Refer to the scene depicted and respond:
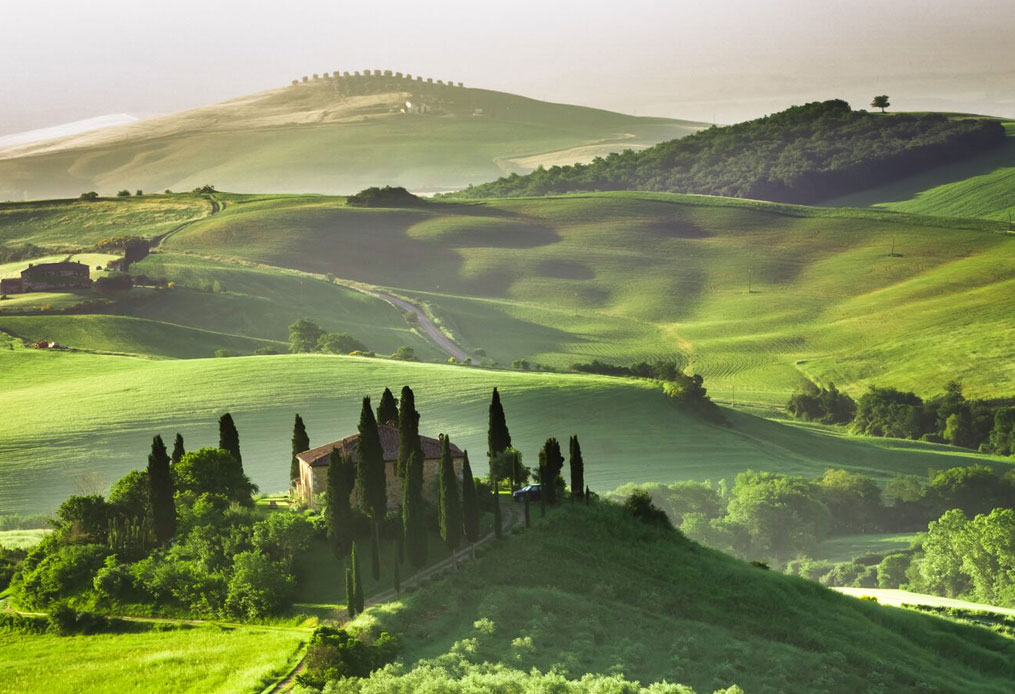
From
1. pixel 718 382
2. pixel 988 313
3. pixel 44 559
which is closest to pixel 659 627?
pixel 44 559

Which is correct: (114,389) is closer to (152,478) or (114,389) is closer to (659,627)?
(152,478)

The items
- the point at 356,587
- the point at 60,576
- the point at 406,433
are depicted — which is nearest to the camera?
the point at 356,587

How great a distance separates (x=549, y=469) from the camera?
66688 mm

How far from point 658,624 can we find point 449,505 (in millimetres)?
11357

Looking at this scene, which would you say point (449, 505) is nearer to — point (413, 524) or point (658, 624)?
point (413, 524)

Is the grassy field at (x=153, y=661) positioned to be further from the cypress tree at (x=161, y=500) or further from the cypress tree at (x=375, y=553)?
the cypress tree at (x=161, y=500)

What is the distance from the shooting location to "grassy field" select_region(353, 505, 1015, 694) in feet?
172

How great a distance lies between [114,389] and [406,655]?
83045 mm

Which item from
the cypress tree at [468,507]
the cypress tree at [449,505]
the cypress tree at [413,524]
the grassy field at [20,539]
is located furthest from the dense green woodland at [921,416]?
the cypress tree at [413,524]

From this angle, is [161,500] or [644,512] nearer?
[161,500]

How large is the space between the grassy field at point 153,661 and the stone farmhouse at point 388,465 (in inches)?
492

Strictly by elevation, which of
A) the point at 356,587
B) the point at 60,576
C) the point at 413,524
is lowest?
the point at 60,576

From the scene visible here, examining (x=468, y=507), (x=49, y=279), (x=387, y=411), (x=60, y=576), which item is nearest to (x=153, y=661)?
(x=60, y=576)

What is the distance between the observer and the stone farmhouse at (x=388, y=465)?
216ft
